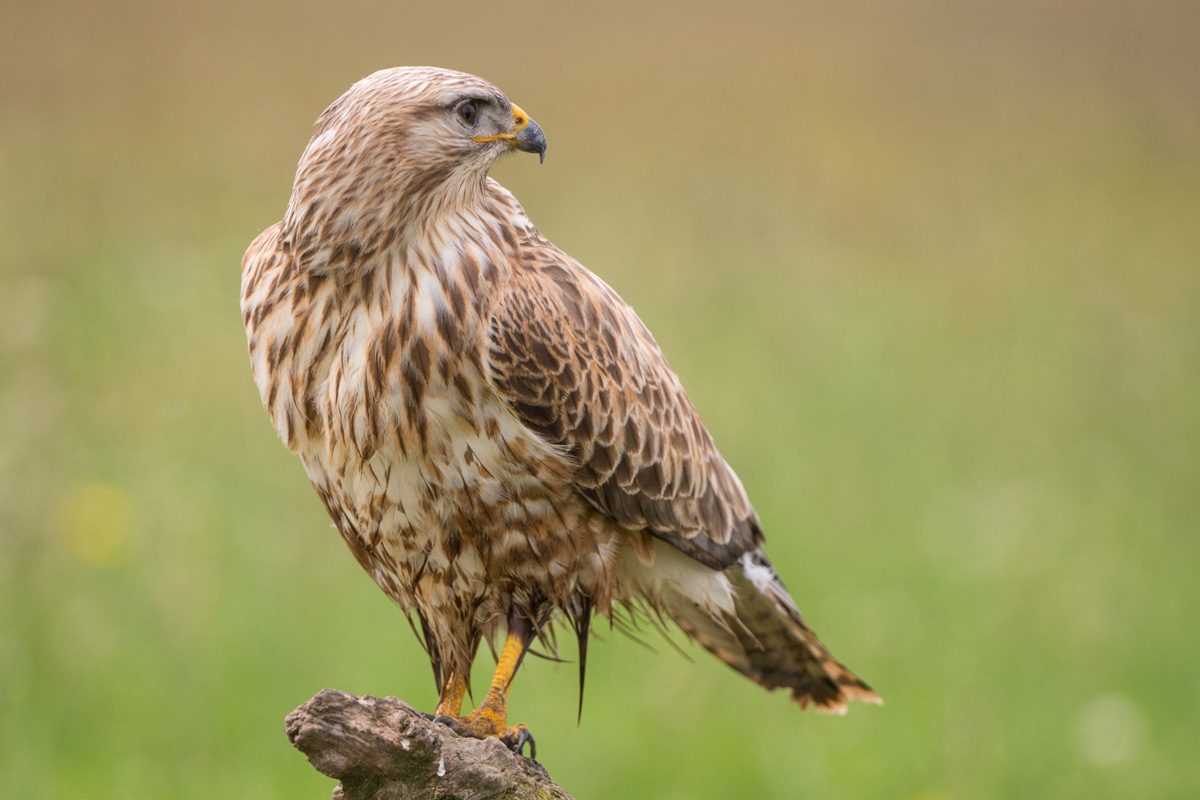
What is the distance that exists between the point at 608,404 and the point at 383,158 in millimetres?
903

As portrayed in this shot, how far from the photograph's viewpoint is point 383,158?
9.87ft

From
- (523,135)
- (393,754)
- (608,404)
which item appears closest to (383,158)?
(523,135)

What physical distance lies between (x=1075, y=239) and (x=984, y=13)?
292 centimetres

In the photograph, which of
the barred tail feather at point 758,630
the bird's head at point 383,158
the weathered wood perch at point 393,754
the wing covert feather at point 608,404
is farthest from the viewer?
the barred tail feather at point 758,630

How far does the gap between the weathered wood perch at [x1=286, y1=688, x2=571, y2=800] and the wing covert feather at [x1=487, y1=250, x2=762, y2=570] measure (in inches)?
33.4

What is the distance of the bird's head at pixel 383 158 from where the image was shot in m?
3.02

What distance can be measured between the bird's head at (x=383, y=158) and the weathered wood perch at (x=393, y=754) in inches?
45.7

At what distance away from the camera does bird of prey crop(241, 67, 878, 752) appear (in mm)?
3066

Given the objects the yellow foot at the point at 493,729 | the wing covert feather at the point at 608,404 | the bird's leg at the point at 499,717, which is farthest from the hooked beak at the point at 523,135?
the yellow foot at the point at 493,729

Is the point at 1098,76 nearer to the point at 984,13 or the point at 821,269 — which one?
the point at 984,13

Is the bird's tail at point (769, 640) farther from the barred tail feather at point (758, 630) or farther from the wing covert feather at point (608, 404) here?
the wing covert feather at point (608, 404)

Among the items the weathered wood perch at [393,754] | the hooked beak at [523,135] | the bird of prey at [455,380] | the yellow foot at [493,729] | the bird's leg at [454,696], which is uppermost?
the hooked beak at [523,135]

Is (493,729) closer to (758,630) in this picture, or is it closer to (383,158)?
(758,630)

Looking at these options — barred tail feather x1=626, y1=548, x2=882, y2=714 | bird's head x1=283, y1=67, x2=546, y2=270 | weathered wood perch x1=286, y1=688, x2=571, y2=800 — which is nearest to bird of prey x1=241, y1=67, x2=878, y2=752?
bird's head x1=283, y1=67, x2=546, y2=270
